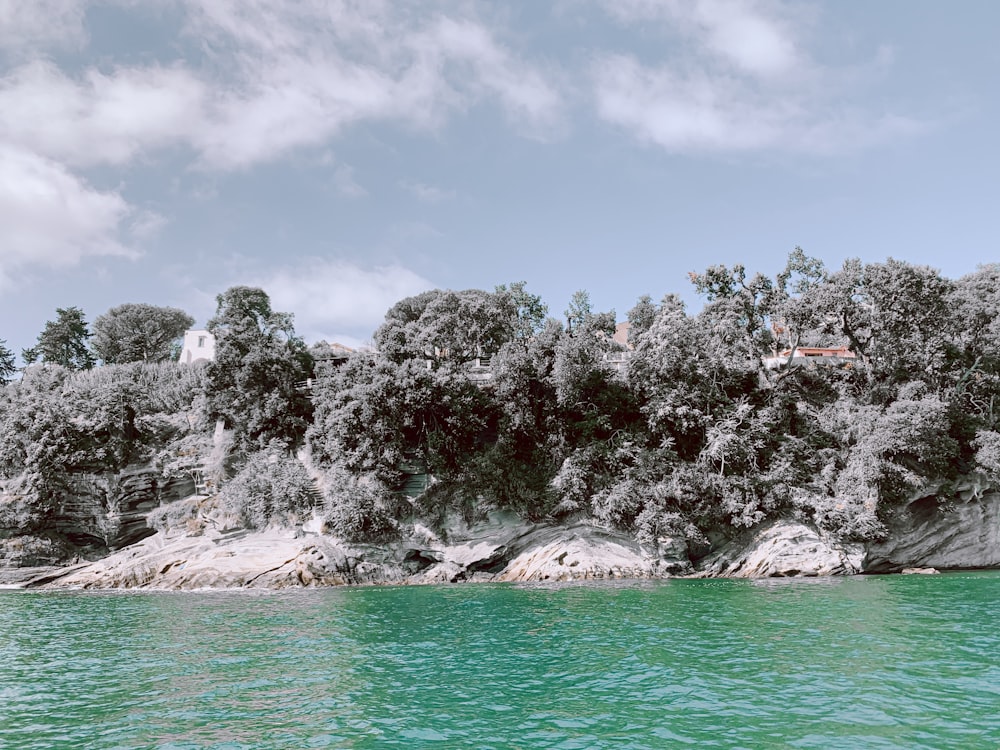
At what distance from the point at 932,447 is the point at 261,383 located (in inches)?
1555

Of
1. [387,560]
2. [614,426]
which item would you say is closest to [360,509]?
[387,560]

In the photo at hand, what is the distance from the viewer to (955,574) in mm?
31922

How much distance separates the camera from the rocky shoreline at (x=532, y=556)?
3344 centimetres

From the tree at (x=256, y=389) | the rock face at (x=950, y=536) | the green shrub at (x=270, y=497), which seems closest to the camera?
the rock face at (x=950, y=536)

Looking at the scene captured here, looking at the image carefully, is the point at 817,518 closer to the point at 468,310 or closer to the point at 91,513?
the point at 468,310

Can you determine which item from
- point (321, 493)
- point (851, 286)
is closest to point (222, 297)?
point (321, 493)

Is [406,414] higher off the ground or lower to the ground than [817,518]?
higher

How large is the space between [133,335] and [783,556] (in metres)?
69.5

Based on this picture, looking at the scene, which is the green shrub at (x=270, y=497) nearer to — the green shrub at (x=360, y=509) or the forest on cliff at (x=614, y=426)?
the forest on cliff at (x=614, y=426)

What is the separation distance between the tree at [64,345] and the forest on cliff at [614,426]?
31295 mm

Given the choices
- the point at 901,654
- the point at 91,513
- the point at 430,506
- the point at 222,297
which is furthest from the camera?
the point at 222,297

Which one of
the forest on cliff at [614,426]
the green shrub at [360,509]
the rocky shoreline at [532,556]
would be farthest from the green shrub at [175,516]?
the green shrub at [360,509]

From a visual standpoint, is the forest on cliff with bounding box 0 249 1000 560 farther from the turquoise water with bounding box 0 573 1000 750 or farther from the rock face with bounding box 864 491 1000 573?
the turquoise water with bounding box 0 573 1000 750

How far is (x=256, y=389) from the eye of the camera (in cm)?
4222
